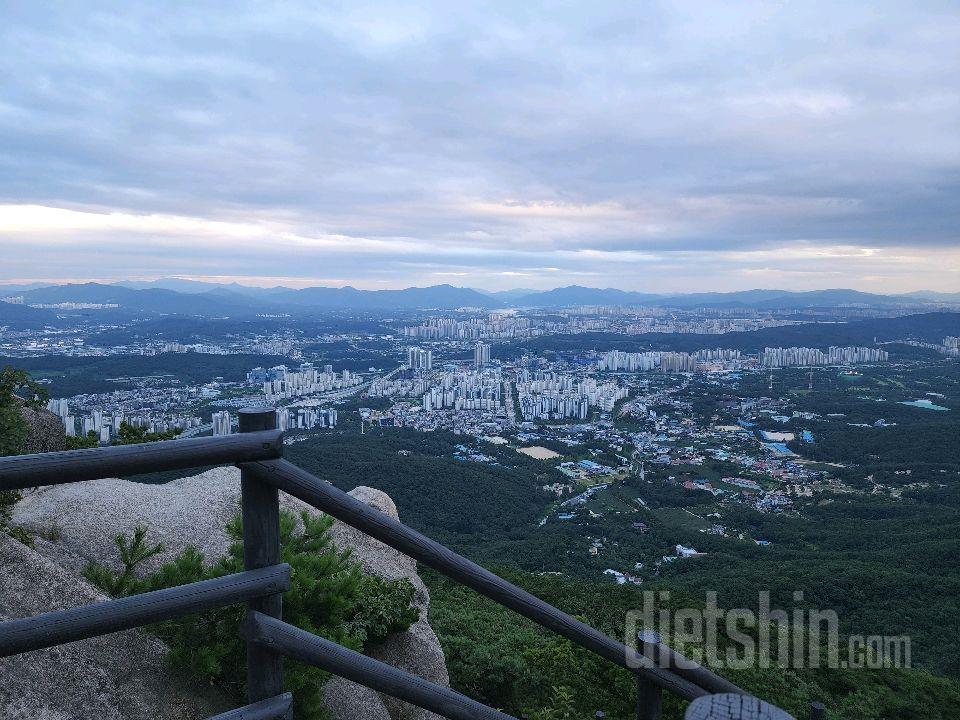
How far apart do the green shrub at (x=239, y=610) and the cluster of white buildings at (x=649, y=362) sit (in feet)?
231

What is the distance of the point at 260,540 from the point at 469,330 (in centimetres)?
10419

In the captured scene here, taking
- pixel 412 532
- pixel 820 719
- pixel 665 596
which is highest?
pixel 412 532

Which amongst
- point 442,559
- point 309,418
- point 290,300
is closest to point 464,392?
point 309,418

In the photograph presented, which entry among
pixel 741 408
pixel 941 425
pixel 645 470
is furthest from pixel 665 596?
pixel 741 408

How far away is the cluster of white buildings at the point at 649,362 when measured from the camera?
7212 centimetres

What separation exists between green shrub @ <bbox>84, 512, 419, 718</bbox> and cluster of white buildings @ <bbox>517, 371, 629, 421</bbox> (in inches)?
1703

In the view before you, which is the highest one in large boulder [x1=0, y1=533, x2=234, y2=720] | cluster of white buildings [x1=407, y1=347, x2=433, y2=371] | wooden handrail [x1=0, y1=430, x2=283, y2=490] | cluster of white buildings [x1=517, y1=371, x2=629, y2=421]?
wooden handrail [x1=0, y1=430, x2=283, y2=490]

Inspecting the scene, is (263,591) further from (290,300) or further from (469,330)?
(290,300)

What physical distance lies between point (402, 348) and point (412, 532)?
81.0 metres

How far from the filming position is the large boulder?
2158 mm

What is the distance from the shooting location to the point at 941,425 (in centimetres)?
3553

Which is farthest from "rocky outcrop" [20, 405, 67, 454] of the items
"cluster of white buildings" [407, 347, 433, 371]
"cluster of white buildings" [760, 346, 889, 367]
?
"cluster of white buildings" [760, 346, 889, 367]

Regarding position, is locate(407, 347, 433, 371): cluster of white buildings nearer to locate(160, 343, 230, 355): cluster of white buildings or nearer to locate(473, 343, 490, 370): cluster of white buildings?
locate(473, 343, 490, 370): cluster of white buildings

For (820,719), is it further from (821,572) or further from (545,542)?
(545,542)
